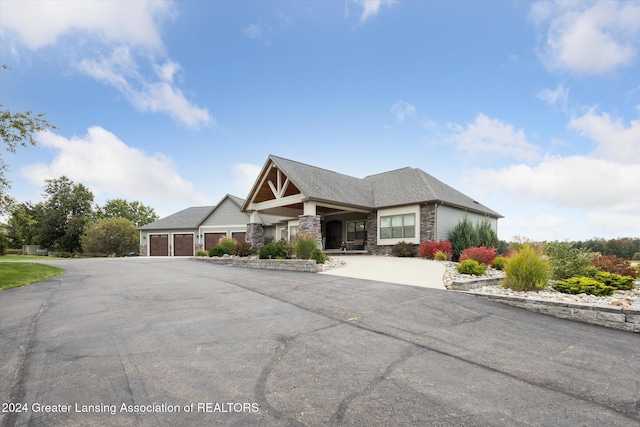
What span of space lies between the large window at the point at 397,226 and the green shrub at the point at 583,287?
35.1 feet

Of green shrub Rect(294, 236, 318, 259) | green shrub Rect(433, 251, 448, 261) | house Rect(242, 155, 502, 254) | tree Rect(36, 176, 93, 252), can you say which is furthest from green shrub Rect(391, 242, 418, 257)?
tree Rect(36, 176, 93, 252)

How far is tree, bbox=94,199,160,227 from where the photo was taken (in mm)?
56666

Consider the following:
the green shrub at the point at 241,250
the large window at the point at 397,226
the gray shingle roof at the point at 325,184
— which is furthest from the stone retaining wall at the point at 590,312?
the green shrub at the point at 241,250

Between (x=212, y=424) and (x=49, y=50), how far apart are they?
1875 cm

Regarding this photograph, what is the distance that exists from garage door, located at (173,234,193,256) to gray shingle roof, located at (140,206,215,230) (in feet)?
3.62

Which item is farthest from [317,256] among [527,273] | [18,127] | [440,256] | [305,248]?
[18,127]

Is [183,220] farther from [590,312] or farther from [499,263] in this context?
[590,312]

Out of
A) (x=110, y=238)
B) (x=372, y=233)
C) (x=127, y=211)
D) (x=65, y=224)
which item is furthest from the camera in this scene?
(x=127, y=211)

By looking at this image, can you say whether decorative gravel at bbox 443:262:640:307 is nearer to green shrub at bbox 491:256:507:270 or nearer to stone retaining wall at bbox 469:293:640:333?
stone retaining wall at bbox 469:293:640:333

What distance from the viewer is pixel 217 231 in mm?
31359

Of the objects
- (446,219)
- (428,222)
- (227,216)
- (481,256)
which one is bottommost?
(481,256)

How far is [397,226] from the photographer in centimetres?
1948

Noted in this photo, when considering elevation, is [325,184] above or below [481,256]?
above

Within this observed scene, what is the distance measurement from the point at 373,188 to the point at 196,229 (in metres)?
19.9
